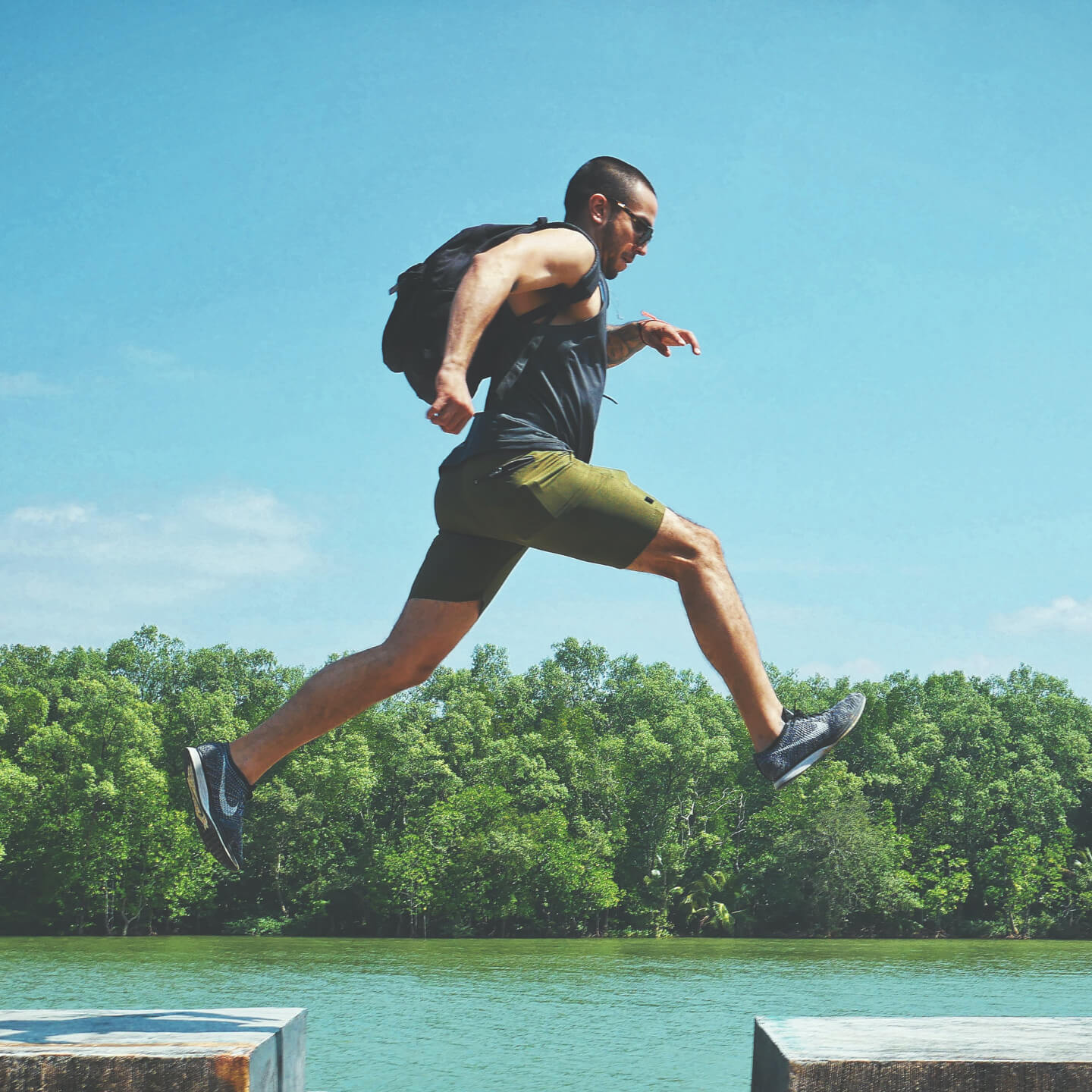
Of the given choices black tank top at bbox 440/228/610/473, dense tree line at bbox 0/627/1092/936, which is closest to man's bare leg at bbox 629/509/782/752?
black tank top at bbox 440/228/610/473

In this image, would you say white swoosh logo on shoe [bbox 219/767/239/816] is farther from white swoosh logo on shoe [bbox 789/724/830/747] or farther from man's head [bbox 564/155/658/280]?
man's head [bbox 564/155/658/280]

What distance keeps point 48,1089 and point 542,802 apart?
58.1m

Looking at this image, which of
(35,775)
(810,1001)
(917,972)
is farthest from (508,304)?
(35,775)

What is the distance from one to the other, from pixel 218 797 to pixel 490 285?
1.68 m

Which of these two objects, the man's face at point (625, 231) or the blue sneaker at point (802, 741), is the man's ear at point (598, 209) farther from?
the blue sneaker at point (802, 741)

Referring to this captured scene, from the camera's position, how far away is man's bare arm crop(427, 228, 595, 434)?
2.92 metres

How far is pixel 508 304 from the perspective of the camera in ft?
10.8

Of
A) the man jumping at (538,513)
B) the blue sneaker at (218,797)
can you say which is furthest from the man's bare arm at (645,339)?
the blue sneaker at (218,797)

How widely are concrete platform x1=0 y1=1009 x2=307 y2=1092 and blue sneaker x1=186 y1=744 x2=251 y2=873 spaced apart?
497 millimetres

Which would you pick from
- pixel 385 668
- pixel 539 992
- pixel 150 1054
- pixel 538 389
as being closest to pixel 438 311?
pixel 538 389

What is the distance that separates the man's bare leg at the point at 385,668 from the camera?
3457 mm

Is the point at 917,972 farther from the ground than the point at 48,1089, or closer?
closer

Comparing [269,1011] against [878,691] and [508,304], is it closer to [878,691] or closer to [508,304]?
[508,304]

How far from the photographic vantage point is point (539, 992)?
1309 inches
